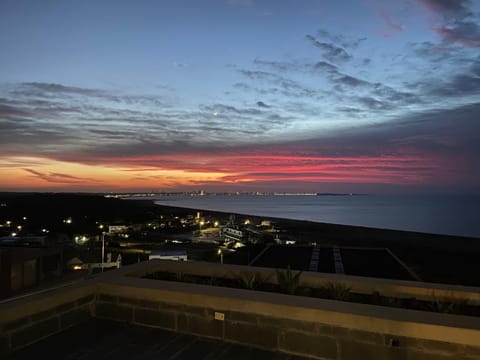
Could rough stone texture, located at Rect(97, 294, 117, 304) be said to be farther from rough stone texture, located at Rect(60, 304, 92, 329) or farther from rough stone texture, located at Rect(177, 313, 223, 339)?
rough stone texture, located at Rect(177, 313, 223, 339)

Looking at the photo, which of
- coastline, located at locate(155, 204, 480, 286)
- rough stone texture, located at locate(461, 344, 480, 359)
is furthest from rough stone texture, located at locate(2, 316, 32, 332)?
coastline, located at locate(155, 204, 480, 286)

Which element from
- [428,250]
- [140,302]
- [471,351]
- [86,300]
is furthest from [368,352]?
[428,250]

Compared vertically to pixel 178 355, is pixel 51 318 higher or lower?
higher

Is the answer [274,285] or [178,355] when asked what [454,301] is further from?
[178,355]

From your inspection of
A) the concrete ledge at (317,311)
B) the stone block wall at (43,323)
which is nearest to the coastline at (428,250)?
the concrete ledge at (317,311)

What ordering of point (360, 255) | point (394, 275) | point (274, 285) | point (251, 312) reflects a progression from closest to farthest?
point (251, 312) → point (274, 285) → point (394, 275) → point (360, 255)

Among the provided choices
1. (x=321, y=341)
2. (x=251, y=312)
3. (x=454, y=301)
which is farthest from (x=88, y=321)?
(x=454, y=301)

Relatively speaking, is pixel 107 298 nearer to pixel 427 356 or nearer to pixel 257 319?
pixel 257 319

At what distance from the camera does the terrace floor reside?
3.35 m

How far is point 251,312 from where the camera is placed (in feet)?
11.7

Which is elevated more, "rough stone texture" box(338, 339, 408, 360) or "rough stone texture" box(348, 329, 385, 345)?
"rough stone texture" box(348, 329, 385, 345)

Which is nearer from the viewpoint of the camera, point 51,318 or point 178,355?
point 178,355

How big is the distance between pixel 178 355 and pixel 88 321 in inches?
52.5

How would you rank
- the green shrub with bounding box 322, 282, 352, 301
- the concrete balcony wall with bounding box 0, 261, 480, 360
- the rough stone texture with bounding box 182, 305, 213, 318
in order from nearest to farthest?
the concrete balcony wall with bounding box 0, 261, 480, 360
the rough stone texture with bounding box 182, 305, 213, 318
the green shrub with bounding box 322, 282, 352, 301
